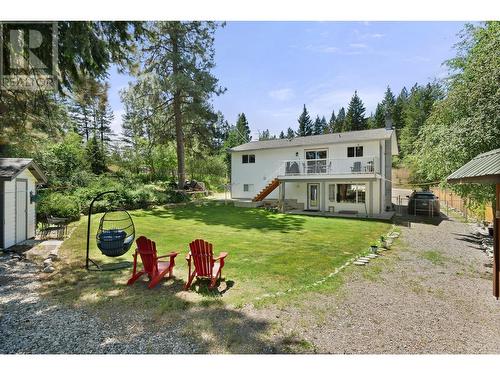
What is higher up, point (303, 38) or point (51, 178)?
point (303, 38)

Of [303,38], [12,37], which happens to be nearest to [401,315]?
[303,38]

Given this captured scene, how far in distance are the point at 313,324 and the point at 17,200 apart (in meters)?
10.4

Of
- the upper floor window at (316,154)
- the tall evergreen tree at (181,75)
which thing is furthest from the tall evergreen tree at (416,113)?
the tall evergreen tree at (181,75)

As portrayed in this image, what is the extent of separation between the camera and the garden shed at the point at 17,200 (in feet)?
28.4

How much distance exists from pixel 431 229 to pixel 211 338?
513 inches

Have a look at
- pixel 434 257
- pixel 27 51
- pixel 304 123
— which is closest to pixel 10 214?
pixel 27 51

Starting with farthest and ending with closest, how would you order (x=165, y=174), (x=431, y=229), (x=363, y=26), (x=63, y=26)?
(x=165, y=174) < (x=431, y=229) < (x=363, y=26) < (x=63, y=26)

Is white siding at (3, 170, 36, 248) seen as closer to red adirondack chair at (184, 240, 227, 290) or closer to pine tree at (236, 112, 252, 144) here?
red adirondack chair at (184, 240, 227, 290)

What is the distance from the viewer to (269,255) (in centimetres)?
834

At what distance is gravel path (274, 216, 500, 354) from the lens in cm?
375

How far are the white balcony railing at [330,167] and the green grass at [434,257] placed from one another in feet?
28.3

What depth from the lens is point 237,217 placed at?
54.0ft

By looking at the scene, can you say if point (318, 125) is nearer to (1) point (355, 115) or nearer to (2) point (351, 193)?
(1) point (355, 115)
